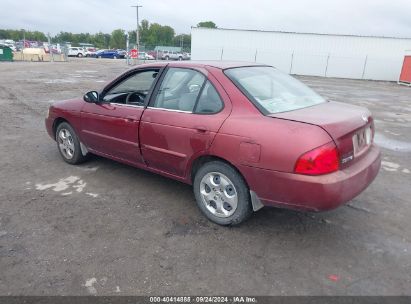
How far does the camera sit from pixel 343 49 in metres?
33.8

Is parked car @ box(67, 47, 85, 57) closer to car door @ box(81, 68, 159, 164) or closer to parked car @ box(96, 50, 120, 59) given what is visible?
parked car @ box(96, 50, 120, 59)

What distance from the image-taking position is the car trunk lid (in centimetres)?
298

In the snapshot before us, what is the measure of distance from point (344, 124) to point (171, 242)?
6.13 feet

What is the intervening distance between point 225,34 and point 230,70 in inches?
1323

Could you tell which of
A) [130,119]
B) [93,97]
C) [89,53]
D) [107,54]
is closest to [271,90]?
[130,119]

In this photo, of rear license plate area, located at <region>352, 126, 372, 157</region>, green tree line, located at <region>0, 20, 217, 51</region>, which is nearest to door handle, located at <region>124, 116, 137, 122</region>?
rear license plate area, located at <region>352, 126, 372, 157</region>

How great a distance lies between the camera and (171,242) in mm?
3285

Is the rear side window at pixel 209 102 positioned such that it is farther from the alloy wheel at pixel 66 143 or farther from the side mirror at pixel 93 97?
the alloy wheel at pixel 66 143

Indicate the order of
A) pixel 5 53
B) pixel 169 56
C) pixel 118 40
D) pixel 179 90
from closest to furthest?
pixel 179 90, pixel 5 53, pixel 169 56, pixel 118 40

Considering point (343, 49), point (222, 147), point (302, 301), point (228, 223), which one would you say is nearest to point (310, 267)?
point (302, 301)

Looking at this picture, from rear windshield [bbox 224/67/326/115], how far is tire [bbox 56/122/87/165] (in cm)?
262

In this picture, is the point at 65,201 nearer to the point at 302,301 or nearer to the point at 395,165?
the point at 302,301

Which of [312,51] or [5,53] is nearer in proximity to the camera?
[5,53]

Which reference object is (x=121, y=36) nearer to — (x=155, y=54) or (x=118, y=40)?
(x=118, y=40)
